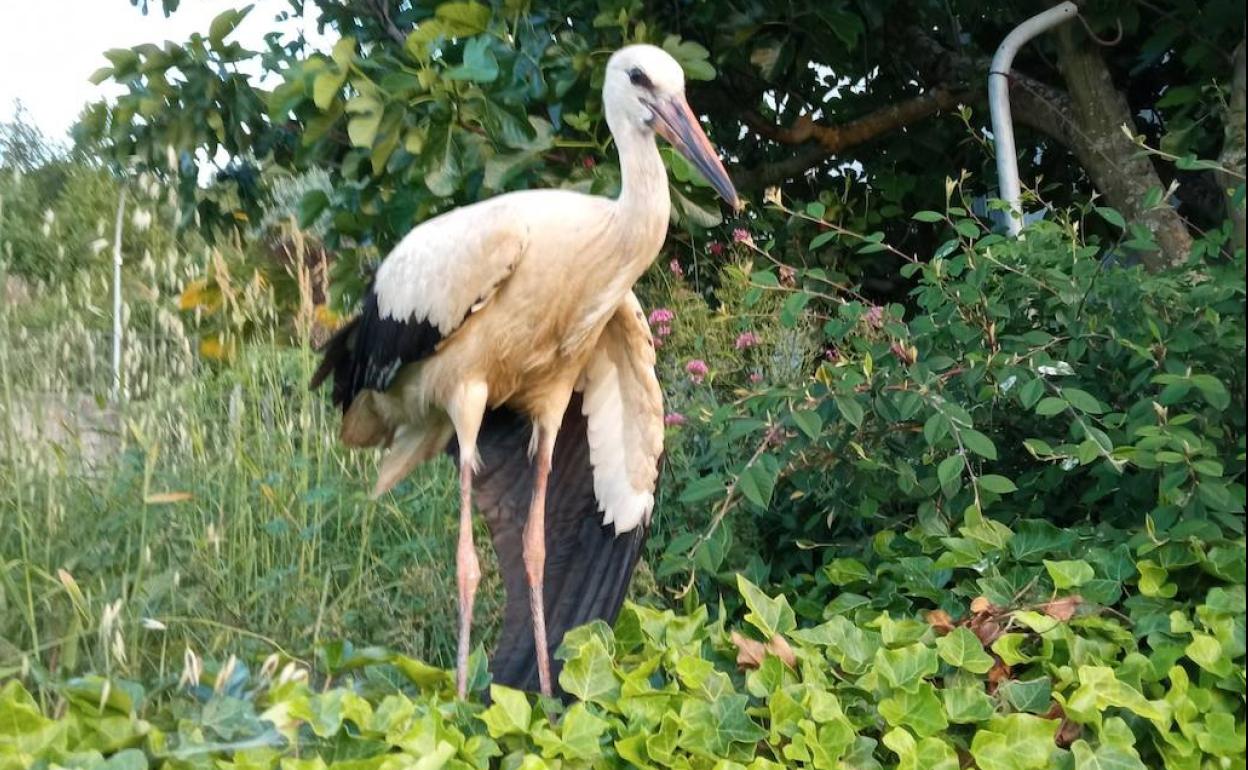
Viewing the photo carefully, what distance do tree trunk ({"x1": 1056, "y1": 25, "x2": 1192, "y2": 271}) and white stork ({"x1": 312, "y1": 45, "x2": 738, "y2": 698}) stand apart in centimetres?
192

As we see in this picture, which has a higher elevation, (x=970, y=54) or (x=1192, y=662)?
(x=970, y=54)

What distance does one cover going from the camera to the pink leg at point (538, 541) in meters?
3.43

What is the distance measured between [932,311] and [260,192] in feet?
8.48

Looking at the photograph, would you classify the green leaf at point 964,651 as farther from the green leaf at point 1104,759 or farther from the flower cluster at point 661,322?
the flower cluster at point 661,322

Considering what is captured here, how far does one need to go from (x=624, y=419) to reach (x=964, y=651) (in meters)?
1.09

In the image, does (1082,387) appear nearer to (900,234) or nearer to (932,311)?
(932,311)

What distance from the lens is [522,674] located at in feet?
11.4

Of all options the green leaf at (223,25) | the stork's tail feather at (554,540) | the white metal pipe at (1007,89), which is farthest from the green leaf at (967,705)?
the green leaf at (223,25)

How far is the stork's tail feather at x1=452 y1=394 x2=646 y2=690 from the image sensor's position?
354 centimetres

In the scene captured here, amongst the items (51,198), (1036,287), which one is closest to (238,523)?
(1036,287)

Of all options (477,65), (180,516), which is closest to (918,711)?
(180,516)

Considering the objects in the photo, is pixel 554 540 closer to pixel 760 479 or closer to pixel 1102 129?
pixel 760 479

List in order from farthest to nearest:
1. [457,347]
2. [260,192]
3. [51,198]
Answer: [51,198], [260,192], [457,347]

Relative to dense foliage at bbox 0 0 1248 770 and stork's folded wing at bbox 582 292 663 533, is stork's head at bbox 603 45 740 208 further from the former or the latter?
dense foliage at bbox 0 0 1248 770
